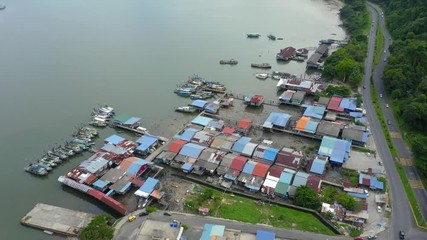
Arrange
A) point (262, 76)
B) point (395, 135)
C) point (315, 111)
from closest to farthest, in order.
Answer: point (395, 135)
point (315, 111)
point (262, 76)

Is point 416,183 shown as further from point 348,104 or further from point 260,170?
point 348,104

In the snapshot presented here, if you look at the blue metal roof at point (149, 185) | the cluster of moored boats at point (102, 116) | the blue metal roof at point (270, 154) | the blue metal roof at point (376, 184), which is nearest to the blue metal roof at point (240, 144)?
the blue metal roof at point (270, 154)

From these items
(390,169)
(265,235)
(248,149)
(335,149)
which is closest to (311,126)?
(335,149)

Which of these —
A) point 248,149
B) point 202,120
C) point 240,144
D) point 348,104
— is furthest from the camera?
point 348,104

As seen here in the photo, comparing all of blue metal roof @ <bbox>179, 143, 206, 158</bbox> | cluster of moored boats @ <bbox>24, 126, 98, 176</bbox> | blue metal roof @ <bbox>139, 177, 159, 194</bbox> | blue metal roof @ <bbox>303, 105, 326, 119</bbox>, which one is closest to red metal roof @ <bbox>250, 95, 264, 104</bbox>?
blue metal roof @ <bbox>303, 105, 326, 119</bbox>

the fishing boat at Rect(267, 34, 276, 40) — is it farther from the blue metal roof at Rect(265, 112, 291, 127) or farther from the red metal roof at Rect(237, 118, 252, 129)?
the red metal roof at Rect(237, 118, 252, 129)

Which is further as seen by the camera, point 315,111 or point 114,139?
point 315,111
